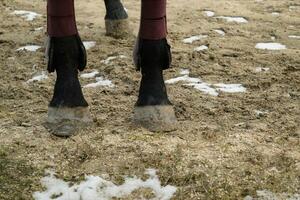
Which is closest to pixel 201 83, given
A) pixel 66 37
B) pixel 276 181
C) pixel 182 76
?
pixel 182 76

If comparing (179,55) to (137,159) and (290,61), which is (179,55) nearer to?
(290,61)

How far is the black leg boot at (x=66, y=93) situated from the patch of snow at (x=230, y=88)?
2.48 feet

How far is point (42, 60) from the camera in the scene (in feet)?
11.0

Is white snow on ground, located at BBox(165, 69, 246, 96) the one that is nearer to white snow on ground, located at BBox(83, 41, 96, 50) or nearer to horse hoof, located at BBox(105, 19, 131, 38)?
white snow on ground, located at BBox(83, 41, 96, 50)

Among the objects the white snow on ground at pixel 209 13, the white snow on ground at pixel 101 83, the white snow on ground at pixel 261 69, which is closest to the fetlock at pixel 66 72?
the white snow on ground at pixel 101 83

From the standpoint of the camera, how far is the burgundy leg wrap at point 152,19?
230 centimetres

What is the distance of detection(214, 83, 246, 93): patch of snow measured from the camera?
277 cm

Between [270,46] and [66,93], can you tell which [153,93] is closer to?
[66,93]

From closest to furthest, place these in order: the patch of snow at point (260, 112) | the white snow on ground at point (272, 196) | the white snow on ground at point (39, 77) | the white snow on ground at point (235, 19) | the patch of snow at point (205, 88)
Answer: the white snow on ground at point (272, 196) → the patch of snow at point (260, 112) → the patch of snow at point (205, 88) → the white snow on ground at point (39, 77) → the white snow on ground at point (235, 19)

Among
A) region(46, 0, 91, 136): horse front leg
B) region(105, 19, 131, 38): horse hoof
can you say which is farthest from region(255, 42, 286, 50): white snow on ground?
region(46, 0, 91, 136): horse front leg

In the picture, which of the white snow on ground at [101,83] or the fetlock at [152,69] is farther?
the white snow on ground at [101,83]

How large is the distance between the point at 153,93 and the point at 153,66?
113 millimetres

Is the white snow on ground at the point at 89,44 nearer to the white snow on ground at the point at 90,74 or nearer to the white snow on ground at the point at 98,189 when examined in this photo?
the white snow on ground at the point at 90,74

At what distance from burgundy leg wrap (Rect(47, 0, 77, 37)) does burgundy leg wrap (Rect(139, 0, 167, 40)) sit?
28cm
